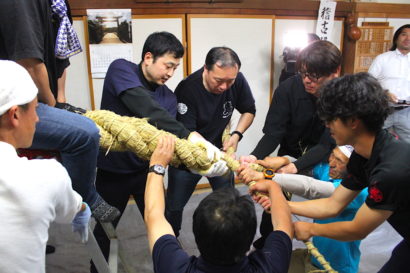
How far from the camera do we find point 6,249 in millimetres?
757

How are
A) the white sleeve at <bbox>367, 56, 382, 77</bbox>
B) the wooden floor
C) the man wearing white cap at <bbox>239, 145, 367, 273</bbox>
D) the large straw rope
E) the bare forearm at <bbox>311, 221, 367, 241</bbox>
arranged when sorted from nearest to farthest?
the bare forearm at <bbox>311, 221, 367, 241</bbox>
the large straw rope
the man wearing white cap at <bbox>239, 145, 367, 273</bbox>
the wooden floor
the white sleeve at <bbox>367, 56, 382, 77</bbox>

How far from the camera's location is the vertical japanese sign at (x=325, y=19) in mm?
3283

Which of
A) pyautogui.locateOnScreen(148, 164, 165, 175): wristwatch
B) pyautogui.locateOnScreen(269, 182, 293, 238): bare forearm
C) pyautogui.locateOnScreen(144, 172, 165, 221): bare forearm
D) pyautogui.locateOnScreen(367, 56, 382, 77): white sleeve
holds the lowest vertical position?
pyautogui.locateOnScreen(269, 182, 293, 238): bare forearm

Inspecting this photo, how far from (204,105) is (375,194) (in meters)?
1.13

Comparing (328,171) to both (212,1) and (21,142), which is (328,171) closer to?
(21,142)

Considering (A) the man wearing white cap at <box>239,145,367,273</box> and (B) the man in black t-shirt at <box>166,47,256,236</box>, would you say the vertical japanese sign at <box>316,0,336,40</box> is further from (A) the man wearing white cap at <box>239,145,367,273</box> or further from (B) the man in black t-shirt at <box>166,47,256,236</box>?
(A) the man wearing white cap at <box>239,145,367,273</box>

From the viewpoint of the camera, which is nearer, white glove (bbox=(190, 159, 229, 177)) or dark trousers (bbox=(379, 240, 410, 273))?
dark trousers (bbox=(379, 240, 410, 273))

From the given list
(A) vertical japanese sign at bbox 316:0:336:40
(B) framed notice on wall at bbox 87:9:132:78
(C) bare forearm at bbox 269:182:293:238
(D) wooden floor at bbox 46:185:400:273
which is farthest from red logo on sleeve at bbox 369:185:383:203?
(A) vertical japanese sign at bbox 316:0:336:40

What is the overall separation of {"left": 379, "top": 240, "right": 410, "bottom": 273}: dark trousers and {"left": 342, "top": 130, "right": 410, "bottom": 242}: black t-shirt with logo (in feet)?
0.38

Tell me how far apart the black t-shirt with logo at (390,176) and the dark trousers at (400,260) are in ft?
0.38

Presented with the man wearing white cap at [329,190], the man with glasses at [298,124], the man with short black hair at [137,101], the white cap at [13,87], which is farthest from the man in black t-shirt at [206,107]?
the white cap at [13,87]

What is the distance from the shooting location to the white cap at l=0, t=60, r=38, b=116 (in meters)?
0.77

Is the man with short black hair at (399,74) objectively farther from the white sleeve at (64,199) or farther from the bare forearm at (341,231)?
the white sleeve at (64,199)

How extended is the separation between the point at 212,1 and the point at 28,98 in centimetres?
243
